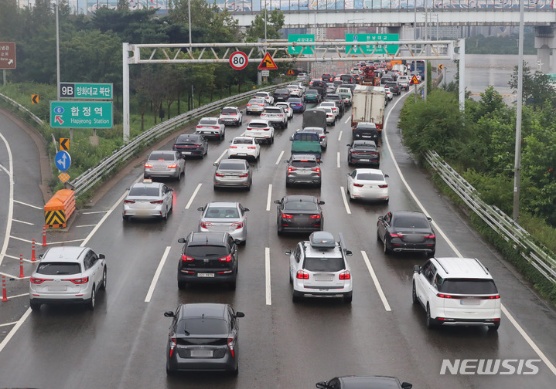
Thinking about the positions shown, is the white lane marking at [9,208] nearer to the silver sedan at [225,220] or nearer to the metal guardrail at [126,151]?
the metal guardrail at [126,151]

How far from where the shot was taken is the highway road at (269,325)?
19641 mm

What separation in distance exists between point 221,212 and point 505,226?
962 cm

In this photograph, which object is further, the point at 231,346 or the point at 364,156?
the point at 364,156

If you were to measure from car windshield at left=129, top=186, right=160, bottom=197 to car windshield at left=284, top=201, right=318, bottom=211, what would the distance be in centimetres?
516

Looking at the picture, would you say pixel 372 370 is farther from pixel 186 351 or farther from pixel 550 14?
pixel 550 14

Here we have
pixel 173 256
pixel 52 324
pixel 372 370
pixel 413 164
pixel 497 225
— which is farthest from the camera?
pixel 413 164

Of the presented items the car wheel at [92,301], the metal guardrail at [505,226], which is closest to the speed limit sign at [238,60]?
the metal guardrail at [505,226]

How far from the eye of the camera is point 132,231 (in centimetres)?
3412

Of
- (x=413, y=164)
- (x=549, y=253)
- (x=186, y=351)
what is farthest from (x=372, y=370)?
(x=413, y=164)

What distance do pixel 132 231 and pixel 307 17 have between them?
300 ft

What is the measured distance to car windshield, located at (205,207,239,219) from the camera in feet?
103

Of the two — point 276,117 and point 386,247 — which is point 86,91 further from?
point 386,247

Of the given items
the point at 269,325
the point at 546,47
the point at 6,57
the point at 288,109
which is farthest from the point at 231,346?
the point at 546,47

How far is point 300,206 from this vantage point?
33250 mm
